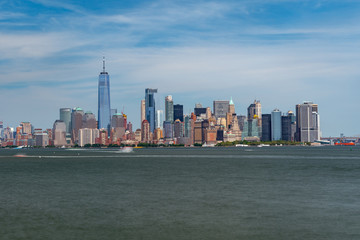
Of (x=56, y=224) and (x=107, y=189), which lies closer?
(x=56, y=224)

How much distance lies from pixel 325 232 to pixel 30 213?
30.3 meters

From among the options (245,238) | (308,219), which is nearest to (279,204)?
(308,219)

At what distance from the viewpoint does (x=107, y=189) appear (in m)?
75.2

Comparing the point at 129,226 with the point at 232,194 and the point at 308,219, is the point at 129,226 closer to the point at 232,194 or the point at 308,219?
the point at 308,219

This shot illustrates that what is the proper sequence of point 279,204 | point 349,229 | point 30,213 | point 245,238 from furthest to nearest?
point 279,204 → point 30,213 → point 349,229 → point 245,238

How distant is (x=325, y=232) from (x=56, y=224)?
24.1m

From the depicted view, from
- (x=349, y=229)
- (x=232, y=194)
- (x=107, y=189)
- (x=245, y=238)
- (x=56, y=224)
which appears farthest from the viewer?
(x=107, y=189)

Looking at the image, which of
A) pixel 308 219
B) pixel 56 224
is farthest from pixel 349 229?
pixel 56 224

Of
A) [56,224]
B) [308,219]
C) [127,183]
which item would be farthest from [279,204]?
[127,183]

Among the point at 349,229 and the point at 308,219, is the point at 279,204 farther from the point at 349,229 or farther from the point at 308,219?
the point at 349,229

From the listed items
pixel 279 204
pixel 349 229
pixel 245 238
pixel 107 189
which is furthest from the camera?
pixel 107 189

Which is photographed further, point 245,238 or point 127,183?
point 127,183

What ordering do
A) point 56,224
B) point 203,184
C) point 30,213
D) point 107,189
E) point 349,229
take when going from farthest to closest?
point 203,184 → point 107,189 → point 30,213 → point 56,224 → point 349,229

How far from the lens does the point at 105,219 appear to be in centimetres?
4672
